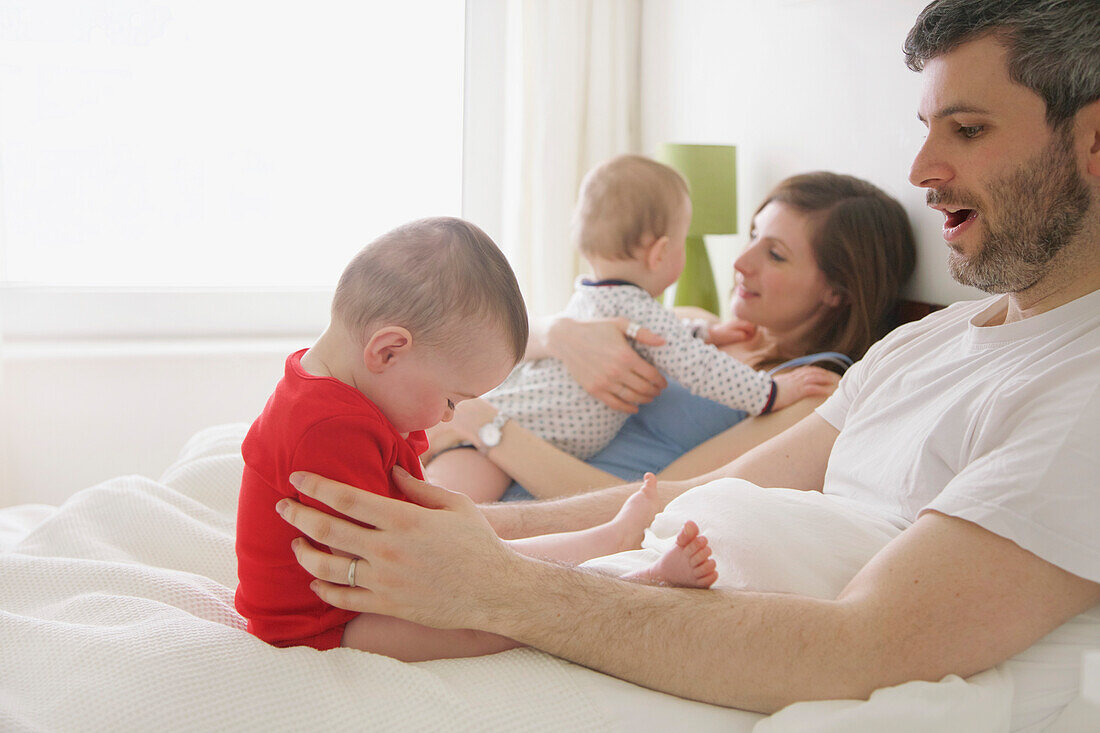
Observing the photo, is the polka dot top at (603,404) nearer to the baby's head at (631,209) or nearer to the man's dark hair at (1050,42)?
the baby's head at (631,209)

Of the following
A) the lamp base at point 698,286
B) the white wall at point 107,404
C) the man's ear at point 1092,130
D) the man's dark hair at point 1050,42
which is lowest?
the white wall at point 107,404

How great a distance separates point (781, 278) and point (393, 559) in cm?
139

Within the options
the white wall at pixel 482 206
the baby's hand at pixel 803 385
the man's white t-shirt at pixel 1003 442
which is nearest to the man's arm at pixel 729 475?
the man's white t-shirt at pixel 1003 442

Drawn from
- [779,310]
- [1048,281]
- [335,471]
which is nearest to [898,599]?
[1048,281]

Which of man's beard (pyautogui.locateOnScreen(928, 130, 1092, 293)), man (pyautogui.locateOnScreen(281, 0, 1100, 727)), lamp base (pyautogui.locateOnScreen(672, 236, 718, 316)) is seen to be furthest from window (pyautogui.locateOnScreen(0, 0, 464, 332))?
man's beard (pyautogui.locateOnScreen(928, 130, 1092, 293))

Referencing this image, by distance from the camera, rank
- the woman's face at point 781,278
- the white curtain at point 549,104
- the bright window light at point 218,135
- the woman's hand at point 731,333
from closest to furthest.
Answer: the woman's face at point 781,278
the woman's hand at point 731,333
the bright window light at point 218,135
the white curtain at point 549,104

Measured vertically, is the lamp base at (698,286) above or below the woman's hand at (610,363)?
above

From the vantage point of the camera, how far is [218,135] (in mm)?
3344

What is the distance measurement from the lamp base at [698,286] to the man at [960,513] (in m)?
1.49

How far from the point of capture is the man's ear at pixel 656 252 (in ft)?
7.20

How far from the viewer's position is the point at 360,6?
344 centimetres

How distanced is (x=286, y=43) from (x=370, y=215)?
Answer: 2.28ft

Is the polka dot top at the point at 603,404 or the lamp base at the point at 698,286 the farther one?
the lamp base at the point at 698,286

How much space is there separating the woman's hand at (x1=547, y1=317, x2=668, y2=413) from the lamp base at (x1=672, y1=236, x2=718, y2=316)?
715 millimetres
